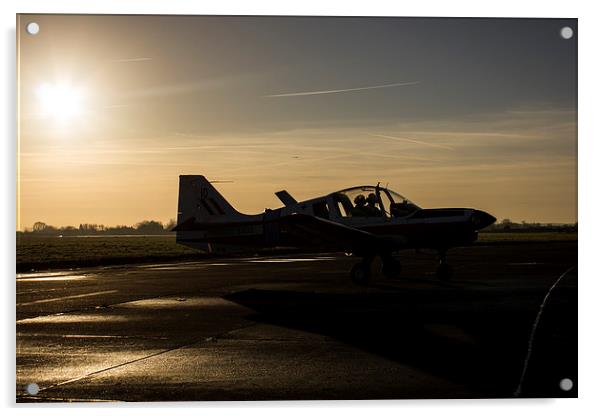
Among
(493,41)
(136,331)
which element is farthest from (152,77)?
(493,41)

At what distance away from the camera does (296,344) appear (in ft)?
29.0

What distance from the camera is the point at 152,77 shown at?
30.5ft

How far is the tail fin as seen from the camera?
1797 centimetres

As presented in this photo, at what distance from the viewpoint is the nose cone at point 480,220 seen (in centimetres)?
1664

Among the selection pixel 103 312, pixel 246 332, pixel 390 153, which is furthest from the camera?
pixel 103 312

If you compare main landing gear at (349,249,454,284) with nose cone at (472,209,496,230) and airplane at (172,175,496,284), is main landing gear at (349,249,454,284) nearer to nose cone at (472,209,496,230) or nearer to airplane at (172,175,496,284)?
airplane at (172,175,496,284)

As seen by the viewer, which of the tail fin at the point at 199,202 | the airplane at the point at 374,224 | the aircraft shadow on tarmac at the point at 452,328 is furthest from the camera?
the tail fin at the point at 199,202

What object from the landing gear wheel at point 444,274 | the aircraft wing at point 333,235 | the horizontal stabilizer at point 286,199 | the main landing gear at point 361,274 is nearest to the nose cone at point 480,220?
the landing gear wheel at point 444,274

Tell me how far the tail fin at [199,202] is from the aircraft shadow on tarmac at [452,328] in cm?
360

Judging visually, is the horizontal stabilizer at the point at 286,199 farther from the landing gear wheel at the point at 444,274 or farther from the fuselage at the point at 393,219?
the landing gear wheel at the point at 444,274

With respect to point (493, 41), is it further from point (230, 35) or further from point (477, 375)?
point (477, 375)

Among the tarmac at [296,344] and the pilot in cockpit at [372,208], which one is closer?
the tarmac at [296,344]

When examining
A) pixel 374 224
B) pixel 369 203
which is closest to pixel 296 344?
pixel 374 224
